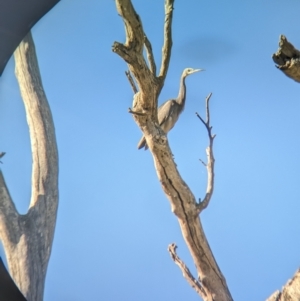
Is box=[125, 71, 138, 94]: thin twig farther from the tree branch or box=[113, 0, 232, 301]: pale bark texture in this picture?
the tree branch

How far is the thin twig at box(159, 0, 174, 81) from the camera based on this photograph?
1168 millimetres

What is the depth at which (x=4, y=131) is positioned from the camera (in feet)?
4.33

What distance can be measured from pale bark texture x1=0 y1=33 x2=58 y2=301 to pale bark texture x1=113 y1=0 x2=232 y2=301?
380mm

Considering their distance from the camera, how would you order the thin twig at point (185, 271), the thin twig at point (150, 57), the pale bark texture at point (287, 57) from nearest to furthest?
the pale bark texture at point (287, 57), the thin twig at point (150, 57), the thin twig at point (185, 271)

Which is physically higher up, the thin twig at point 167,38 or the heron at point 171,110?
the thin twig at point 167,38

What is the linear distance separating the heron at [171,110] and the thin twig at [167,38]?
17cm

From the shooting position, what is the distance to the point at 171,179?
125 cm

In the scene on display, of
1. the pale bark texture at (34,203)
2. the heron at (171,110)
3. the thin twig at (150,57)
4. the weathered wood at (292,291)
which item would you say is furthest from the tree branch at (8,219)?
the weathered wood at (292,291)

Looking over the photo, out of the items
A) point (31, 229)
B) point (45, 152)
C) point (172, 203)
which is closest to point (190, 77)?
point (172, 203)

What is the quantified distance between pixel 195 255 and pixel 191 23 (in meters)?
0.78

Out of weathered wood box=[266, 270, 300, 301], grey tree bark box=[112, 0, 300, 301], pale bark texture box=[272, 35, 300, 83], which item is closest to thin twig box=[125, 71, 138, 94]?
grey tree bark box=[112, 0, 300, 301]

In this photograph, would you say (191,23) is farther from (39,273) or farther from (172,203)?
(39,273)

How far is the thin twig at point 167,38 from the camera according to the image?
1168mm

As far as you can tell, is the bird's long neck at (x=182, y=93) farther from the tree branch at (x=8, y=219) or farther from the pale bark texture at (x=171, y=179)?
the tree branch at (x=8, y=219)
